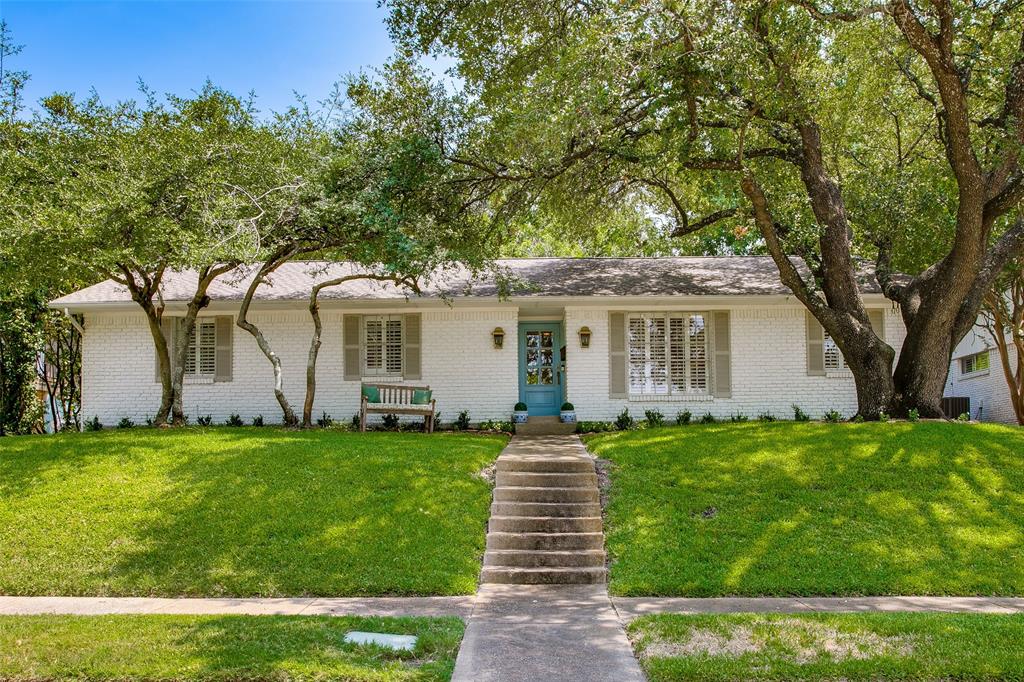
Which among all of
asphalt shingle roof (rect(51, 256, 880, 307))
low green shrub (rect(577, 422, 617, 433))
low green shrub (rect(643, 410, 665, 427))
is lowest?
low green shrub (rect(577, 422, 617, 433))

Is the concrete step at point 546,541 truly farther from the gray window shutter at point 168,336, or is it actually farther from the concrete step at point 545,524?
the gray window shutter at point 168,336

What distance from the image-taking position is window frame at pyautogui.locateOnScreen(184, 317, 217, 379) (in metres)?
18.3

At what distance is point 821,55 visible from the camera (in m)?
15.8

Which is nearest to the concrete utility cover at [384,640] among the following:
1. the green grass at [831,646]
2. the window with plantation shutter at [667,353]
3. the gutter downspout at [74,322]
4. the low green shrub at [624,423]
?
the green grass at [831,646]

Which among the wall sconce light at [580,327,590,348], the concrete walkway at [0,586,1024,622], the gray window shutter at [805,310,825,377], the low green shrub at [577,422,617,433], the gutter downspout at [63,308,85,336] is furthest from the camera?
the gray window shutter at [805,310,825,377]

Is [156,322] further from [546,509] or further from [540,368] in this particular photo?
[546,509]

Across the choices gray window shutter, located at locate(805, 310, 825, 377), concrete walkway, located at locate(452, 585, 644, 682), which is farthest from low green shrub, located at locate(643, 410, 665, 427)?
concrete walkway, located at locate(452, 585, 644, 682)

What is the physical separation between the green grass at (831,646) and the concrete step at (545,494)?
3.88 meters

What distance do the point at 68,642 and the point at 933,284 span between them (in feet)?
45.8

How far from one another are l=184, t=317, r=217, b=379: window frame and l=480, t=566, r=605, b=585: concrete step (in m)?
11.3

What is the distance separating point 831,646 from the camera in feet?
20.3

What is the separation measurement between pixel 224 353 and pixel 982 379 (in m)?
19.3

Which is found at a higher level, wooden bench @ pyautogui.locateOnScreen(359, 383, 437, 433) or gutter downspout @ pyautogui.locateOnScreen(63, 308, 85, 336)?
gutter downspout @ pyautogui.locateOnScreen(63, 308, 85, 336)

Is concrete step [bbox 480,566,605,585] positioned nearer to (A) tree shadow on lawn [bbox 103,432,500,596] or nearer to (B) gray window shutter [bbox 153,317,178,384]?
(A) tree shadow on lawn [bbox 103,432,500,596]
